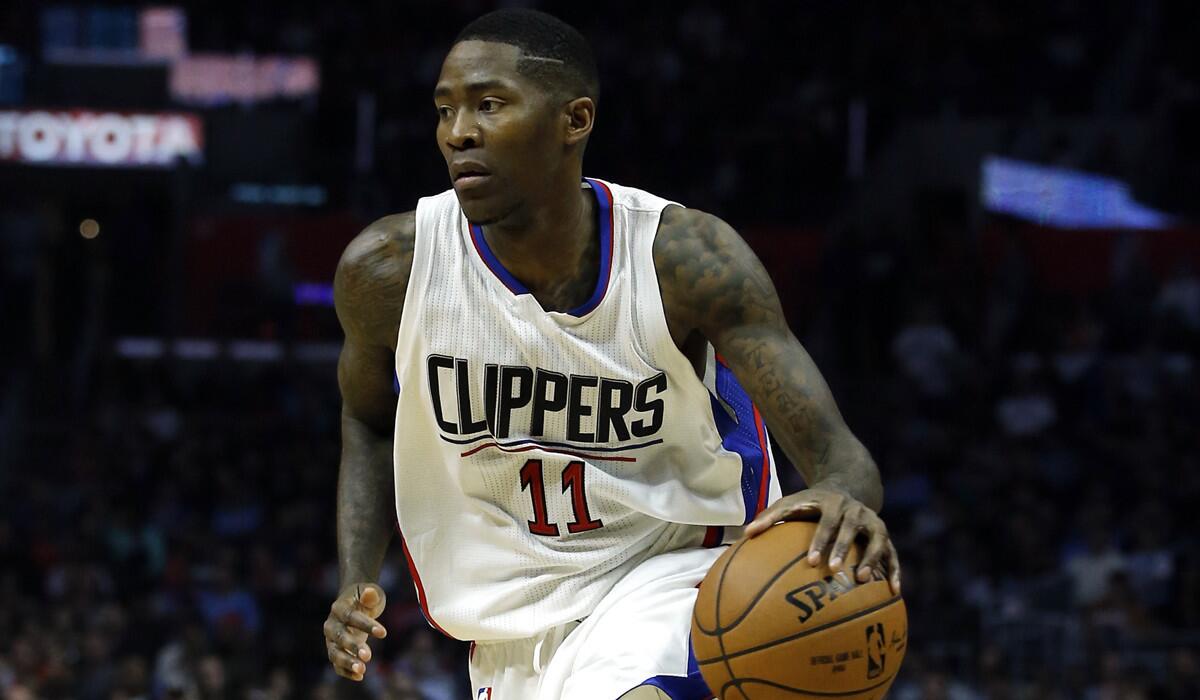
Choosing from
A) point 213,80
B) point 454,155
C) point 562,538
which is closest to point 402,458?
point 562,538

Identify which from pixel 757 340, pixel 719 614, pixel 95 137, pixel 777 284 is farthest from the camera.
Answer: pixel 95 137

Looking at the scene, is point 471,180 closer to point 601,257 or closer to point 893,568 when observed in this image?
point 601,257

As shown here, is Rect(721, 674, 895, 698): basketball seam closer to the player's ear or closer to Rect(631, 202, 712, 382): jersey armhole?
Rect(631, 202, 712, 382): jersey armhole

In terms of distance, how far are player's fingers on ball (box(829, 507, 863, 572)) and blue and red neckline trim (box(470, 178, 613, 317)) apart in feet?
2.69

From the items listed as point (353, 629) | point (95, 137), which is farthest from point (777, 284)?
point (353, 629)

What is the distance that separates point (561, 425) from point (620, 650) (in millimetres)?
516

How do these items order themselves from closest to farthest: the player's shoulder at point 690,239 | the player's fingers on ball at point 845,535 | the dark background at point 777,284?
1. the player's fingers on ball at point 845,535
2. the player's shoulder at point 690,239
3. the dark background at point 777,284

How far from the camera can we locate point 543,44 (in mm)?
3471

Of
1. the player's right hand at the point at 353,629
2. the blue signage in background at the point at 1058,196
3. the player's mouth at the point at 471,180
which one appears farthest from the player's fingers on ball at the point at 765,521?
the blue signage in background at the point at 1058,196

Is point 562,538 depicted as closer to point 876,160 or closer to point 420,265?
point 420,265

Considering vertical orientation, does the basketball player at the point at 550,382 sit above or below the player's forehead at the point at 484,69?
below

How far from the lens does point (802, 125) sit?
14.2 meters

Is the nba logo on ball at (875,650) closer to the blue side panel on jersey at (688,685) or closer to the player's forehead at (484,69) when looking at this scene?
the blue side panel on jersey at (688,685)

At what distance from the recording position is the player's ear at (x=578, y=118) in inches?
139
